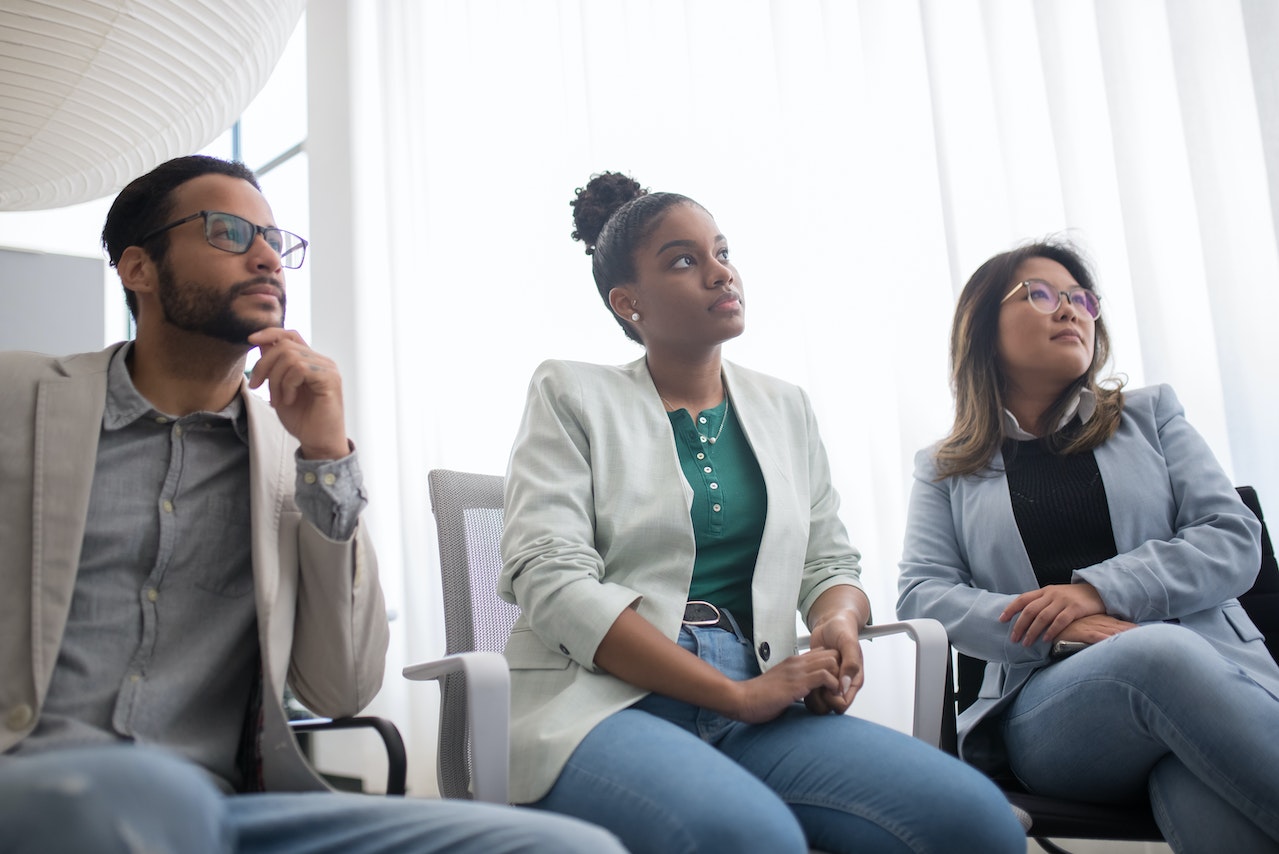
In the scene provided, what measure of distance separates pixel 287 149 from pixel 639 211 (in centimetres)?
366

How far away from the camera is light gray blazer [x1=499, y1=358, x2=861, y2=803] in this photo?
1.47m

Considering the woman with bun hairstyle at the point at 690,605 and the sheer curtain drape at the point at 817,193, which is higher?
the sheer curtain drape at the point at 817,193

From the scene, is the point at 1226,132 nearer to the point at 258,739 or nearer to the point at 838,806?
the point at 838,806

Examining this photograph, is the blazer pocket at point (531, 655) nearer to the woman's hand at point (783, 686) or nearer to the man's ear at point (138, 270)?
the woman's hand at point (783, 686)

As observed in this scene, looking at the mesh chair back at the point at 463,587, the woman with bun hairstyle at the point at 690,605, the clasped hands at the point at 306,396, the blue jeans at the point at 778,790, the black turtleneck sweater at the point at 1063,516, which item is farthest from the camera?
the black turtleneck sweater at the point at 1063,516

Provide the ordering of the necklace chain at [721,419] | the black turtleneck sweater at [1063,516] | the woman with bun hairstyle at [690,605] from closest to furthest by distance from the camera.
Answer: the woman with bun hairstyle at [690,605]
the necklace chain at [721,419]
the black turtleneck sweater at [1063,516]

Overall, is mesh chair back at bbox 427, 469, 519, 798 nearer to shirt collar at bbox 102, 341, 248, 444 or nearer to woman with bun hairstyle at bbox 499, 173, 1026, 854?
woman with bun hairstyle at bbox 499, 173, 1026, 854

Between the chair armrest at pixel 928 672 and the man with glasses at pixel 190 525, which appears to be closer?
the man with glasses at pixel 190 525

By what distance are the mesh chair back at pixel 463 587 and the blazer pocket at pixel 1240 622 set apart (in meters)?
1.28

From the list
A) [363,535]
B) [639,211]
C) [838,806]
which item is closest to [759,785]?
[838,806]

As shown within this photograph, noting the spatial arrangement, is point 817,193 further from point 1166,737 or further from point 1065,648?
point 1166,737

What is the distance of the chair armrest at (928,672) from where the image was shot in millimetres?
1568

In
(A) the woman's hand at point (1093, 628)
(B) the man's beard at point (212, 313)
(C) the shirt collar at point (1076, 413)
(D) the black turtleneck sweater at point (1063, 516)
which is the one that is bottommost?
(A) the woman's hand at point (1093, 628)

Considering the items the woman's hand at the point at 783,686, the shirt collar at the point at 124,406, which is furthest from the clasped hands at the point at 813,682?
the shirt collar at the point at 124,406
